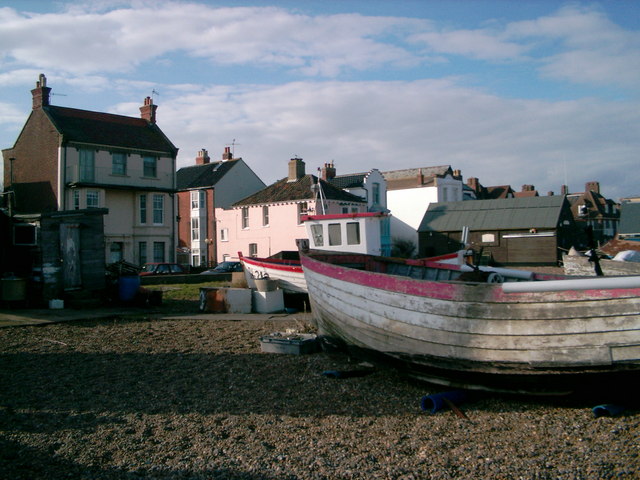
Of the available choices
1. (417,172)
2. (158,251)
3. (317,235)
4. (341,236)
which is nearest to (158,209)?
(158,251)

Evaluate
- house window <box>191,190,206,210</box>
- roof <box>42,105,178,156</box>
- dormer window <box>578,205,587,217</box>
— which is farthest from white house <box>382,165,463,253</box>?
roof <box>42,105,178,156</box>

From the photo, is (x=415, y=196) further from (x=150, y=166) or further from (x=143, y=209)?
(x=143, y=209)

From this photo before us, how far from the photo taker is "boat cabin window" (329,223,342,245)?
53.7 ft

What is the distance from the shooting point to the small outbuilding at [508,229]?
37.8 meters

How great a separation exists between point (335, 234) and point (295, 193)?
877 inches

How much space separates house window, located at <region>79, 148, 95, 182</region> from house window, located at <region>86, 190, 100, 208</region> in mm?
726

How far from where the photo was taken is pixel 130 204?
33.7 m

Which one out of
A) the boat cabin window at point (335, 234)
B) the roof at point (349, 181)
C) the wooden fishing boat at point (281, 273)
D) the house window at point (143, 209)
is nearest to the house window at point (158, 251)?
the house window at point (143, 209)

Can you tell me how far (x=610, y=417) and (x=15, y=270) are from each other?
648 inches

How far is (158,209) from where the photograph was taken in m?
34.8

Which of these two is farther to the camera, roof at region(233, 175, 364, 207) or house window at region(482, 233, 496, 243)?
house window at region(482, 233, 496, 243)

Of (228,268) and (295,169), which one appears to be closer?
(228,268)

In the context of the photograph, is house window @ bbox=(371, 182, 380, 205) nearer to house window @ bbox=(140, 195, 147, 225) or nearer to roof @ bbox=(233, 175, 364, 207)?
roof @ bbox=(233, 175, 364, 207)

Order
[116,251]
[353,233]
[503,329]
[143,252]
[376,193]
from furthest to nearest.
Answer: [376,193], [143,252], [116,251], [353,233], [503,329]
